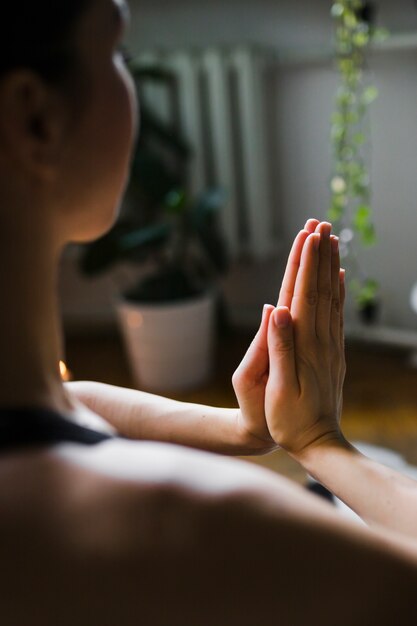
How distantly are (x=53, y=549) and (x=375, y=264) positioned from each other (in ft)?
9.22

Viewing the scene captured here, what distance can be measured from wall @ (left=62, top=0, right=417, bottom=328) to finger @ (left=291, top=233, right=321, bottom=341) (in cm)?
227

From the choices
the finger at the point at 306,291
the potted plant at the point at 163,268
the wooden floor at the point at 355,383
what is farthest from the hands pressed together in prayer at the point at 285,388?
the potted plant at the point at 163,268

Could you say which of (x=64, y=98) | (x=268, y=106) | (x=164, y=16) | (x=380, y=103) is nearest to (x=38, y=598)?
(x=64, y=98)

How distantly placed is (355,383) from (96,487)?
8.28ft

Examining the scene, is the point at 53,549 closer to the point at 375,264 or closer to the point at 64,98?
the point at 64,98

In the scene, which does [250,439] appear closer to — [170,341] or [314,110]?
[170,341]

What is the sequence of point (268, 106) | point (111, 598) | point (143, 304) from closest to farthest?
point (111, 598)
point (143, 304)
point (268, 106)

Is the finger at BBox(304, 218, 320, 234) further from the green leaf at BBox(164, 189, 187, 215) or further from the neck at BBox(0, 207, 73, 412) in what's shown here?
the green leaf at BBox(164, 189, 187, 215)

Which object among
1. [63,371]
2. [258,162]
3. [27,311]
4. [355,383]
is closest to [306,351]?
[63,371]

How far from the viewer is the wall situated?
2984 mm

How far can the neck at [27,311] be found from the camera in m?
0.52

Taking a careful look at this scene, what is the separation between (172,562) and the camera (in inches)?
17.9

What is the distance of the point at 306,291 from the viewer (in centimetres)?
84

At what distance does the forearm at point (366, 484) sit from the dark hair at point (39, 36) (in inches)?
17.4
